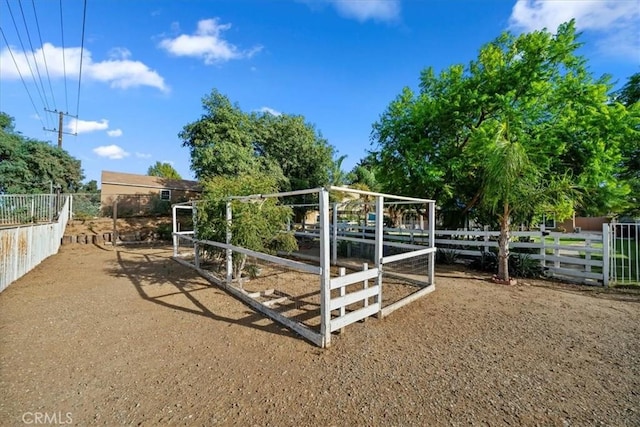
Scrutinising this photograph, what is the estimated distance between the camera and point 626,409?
2361 millimetres

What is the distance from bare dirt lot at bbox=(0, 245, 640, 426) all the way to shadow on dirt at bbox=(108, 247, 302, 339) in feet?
0.18

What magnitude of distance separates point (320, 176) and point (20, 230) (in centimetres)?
1344

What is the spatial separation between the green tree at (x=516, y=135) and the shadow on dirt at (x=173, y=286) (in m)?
5.64

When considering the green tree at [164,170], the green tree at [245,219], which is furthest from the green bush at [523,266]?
the green tree at [164,170]

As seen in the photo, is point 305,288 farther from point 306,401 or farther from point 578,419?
point 578,419

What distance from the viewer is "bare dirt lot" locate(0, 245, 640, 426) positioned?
7.68 feet

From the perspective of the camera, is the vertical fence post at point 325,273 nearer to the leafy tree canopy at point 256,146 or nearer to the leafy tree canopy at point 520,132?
the leafy tree canopy at point 520,132

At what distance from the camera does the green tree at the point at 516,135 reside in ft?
20.6

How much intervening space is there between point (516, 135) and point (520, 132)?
0.12 m

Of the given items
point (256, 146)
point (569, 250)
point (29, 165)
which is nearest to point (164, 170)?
point (29, 165)

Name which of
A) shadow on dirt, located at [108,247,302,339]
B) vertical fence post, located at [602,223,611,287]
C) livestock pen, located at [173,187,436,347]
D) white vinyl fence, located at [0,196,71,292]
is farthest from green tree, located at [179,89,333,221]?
vertical fence post, located at [602,223,611,287]

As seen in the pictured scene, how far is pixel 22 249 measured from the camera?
6.78 metres

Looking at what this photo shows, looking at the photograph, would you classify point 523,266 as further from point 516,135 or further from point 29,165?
point 29,165

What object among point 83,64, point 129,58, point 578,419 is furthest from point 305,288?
point 83,64
